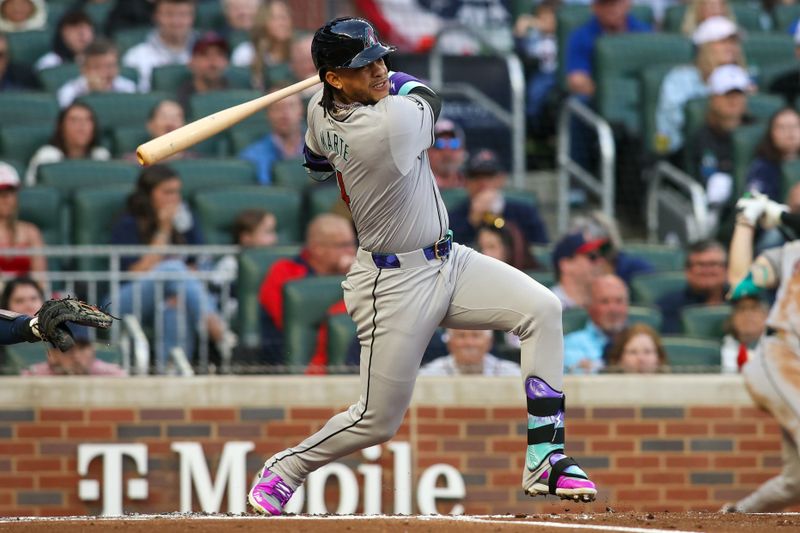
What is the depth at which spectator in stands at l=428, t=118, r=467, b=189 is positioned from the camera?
342 inches

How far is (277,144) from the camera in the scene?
29.8ft

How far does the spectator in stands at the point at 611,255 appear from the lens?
8.16 m

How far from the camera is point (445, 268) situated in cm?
506

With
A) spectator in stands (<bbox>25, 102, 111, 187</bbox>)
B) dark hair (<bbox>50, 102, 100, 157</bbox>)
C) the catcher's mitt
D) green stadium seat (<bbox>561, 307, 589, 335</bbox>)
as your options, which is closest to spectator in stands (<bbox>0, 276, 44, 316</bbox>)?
spectator in stands (<bbox>25, 102, 111, 187</bbox>)

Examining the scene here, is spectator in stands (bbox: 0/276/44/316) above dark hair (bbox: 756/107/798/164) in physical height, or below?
below

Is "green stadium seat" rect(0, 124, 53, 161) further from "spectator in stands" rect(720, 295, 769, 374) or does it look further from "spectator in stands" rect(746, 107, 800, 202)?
"spectator in stands" rect(746, 107, 800, 202)

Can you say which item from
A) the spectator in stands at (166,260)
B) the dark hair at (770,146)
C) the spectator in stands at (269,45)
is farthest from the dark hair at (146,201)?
the dark hair at (770,146)

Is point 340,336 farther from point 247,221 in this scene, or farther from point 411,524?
point 411,524

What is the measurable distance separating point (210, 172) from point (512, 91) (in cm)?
264

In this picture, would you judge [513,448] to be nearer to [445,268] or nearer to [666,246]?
[666,246]

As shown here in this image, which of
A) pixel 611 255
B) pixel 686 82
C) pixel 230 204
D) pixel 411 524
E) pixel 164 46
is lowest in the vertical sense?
pixel 411 524

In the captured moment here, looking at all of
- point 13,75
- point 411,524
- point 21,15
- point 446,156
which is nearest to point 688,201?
point 446,156

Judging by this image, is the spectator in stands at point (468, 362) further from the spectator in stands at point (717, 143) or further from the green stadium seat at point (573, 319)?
the spectator in stands at point (717, 143)

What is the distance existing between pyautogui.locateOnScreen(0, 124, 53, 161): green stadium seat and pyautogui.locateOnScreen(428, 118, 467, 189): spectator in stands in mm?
2341
